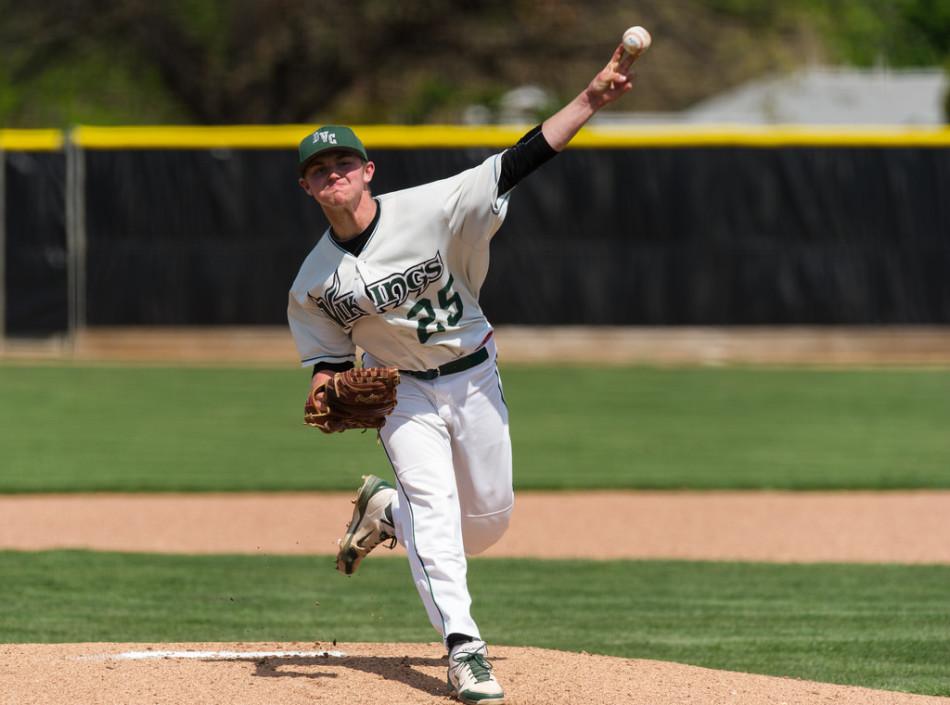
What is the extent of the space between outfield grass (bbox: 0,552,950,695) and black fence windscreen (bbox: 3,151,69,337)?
37.4 feet

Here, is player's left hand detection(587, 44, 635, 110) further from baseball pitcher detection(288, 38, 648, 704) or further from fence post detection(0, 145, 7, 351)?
fence post detection(0, 145, 7, 351)

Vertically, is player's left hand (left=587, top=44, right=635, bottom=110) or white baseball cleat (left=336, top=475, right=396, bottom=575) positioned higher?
player's left hand (left=587, top=44, right=635, bottom=110)

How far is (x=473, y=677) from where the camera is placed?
4.83 metres

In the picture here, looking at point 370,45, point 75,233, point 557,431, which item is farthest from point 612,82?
point 370,45

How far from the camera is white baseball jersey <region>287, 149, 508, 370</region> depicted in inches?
202

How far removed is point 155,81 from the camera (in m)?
28.3

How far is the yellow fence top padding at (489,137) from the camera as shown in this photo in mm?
19312

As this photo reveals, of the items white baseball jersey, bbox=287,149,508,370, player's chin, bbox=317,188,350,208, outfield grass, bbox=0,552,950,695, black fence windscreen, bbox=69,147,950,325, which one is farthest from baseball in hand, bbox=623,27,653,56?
black fence windscreen, bbox=69,147,950,325

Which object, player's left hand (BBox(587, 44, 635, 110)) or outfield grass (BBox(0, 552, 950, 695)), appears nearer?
player's left hand (BBox(587, 44, 635, 110))

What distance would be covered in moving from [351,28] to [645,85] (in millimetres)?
6140

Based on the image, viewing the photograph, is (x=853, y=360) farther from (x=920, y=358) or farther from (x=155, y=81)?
(x=155, y=81)

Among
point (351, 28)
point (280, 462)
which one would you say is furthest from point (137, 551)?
point (351, 28)

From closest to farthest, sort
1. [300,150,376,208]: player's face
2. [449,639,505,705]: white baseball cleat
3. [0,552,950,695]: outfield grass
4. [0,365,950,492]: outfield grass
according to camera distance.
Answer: [449,639,505,705]: white baseball cleat → [300,150,376,208]: player's face → [0,552,950,695]: outfield grass → [0,365,950,492]: outfield grass

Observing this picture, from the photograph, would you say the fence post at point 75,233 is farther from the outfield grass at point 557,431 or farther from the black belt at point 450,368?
the black belt at point 450,368
